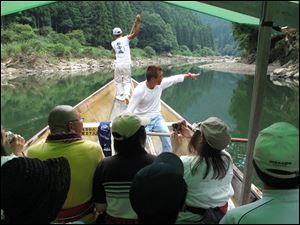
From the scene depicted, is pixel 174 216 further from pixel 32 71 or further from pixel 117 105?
pixel 32 71

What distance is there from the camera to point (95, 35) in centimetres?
4431

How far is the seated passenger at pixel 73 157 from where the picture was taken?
1.90 m

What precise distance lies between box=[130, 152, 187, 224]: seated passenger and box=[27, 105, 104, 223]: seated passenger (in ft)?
2.10

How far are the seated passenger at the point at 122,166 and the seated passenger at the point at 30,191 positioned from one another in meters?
0.26

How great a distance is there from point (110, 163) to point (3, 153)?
1.74 feet

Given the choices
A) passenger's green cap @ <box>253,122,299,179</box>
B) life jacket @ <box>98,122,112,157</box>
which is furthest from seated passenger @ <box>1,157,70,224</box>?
life jacket @ <box>98,122,112,157</box>

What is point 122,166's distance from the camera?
6.01 feet

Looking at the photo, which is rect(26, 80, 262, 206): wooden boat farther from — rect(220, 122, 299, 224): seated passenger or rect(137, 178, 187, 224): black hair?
rect(220, 122, 299, 224): seated passenger

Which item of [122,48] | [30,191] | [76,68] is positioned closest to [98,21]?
[76,68]

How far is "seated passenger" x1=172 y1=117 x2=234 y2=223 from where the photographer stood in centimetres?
183

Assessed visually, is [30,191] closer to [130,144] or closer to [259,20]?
[130,144]

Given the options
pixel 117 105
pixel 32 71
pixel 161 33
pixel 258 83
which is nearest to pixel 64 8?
pixel 161 33

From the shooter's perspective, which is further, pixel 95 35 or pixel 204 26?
pixel 204 26

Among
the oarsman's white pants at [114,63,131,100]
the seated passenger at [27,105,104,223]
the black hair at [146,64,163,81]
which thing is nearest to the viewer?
the seated passenger at [27,105,104,223]
